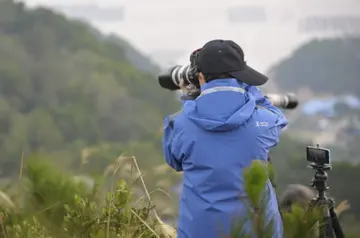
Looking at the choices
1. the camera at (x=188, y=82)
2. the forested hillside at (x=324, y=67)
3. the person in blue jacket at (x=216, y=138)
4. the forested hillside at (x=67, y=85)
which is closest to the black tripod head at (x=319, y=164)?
the camera at (x=188, y=82)

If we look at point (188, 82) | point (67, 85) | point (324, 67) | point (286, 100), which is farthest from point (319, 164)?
point (67, 85)

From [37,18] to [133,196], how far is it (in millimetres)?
24510

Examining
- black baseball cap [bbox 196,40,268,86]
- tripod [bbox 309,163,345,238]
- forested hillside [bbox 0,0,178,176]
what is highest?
black baseball cap [bbox 196,40,268,86]

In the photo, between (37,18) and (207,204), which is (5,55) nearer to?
(37,18)

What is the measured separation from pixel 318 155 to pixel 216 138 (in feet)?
1.91

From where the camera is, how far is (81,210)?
1.70 meters

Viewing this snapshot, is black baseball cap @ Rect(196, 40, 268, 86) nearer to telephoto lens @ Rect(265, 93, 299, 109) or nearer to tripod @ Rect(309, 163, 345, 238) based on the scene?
tripod @ Rect(309, 163, 345, 238)

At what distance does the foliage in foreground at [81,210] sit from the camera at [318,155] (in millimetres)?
534

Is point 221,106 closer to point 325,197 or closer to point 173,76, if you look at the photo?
point 173,76

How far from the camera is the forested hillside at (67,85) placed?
2004cm

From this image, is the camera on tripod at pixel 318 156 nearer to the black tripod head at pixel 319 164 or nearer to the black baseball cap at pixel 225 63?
the black tripod head at pixel 319 164

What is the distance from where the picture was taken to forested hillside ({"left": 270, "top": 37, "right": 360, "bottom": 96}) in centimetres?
1897

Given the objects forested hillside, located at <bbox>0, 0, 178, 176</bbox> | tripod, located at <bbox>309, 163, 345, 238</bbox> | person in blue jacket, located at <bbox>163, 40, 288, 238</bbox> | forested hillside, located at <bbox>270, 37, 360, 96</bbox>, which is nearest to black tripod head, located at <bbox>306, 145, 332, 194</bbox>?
tripod, located at <bbox>309, 163, 345, 238</bbox>

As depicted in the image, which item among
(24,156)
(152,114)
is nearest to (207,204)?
(24,156)
